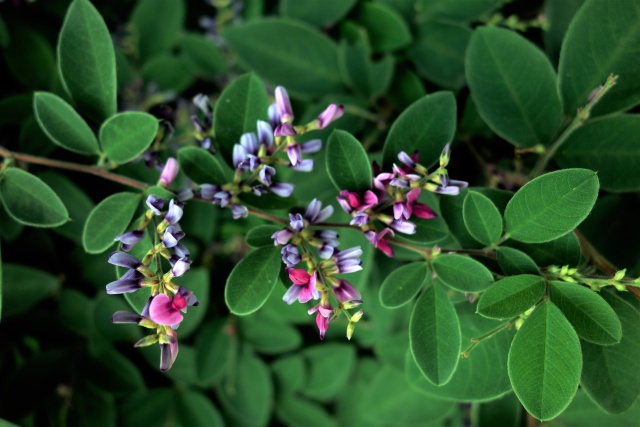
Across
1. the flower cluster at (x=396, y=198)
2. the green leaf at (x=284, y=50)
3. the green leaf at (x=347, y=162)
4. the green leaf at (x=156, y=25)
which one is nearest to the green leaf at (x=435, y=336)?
the flower cluster at (x=396, y=198)

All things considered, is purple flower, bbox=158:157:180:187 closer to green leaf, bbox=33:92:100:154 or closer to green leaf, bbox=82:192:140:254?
green leaf, bbox=82:192:140:254

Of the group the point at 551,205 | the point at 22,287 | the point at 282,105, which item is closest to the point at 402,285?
the point at 551,205

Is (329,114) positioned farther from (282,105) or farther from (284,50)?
(284,50)

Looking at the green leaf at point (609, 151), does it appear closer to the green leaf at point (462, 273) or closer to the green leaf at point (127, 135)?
the green leaf at point (462, 273)

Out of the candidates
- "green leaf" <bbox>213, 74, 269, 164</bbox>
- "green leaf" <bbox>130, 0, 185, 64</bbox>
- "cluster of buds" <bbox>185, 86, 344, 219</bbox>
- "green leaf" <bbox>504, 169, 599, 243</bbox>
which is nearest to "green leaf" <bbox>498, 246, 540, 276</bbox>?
"green leaf" <bbox>504, 169, 599, 243</bbox>

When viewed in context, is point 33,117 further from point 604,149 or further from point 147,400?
point 604,149

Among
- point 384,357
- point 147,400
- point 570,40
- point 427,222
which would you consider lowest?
point 147,400

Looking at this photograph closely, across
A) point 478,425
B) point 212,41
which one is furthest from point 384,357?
point 212,41

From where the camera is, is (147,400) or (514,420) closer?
(514,420)
